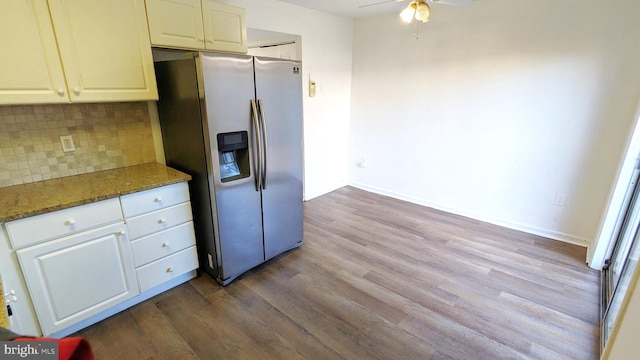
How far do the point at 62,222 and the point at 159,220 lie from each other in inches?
20.5

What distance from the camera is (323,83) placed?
3.89 metres

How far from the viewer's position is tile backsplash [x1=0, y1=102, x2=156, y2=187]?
73.9 inches

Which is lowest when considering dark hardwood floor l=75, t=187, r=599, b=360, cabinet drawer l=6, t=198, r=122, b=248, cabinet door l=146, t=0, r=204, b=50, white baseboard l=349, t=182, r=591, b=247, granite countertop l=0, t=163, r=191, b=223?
dark hardwood floor l=75, t=187, r=599, b=360

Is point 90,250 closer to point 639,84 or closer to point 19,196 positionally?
point 19,196

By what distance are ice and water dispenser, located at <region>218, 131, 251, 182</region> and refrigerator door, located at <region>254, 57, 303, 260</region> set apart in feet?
0.54

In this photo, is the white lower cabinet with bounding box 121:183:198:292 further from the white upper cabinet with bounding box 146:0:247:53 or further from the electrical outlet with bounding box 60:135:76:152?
the white upper cabinet with bounding box 146:0:247:53

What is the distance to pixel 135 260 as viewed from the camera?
2014 mm

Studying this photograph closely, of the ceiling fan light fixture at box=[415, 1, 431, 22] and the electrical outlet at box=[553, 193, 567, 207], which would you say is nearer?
the ceiling fan light fixture at box=[415, 1, 431, 22]

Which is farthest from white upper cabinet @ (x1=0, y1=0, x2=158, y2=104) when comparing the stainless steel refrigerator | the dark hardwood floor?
the dark hardwood floor

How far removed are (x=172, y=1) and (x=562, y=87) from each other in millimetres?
3358

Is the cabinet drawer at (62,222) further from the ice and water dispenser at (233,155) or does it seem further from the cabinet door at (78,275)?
the ice and water dispenser at (233,155)

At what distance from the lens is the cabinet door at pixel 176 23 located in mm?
2029

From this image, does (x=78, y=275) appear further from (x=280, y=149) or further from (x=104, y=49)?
(x=280, y=149)

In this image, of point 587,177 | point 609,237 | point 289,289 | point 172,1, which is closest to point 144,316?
point 289,289
